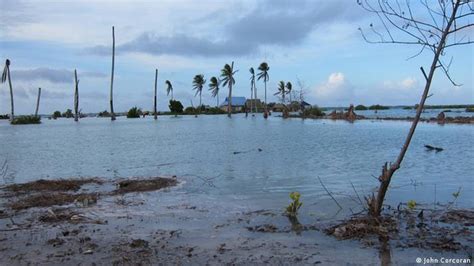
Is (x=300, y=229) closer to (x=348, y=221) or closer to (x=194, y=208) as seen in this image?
(x=348, y=221)

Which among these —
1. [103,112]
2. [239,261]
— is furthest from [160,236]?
[103,112]

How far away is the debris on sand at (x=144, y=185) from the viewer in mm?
12633

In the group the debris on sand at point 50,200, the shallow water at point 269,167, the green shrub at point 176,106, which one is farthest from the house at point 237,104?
the debris on sand at point 50,200

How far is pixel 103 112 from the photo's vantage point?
123188mm

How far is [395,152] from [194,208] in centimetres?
1450

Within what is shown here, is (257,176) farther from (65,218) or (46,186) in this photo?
(65,218)

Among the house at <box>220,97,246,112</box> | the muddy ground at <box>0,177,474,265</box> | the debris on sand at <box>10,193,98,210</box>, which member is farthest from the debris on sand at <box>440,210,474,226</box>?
the house at <box>220,97,246,112</box>

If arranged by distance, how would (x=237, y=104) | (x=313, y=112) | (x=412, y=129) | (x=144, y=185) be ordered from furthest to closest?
(x=237, y=104)
(x=313, y=112)
(x=144, y=185)
(x=412, y=129)

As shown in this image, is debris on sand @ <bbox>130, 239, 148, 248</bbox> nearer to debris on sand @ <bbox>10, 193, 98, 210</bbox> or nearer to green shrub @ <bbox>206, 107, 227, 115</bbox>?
debris on sand @ <bbox>10, 193, 98, 210</bbox>

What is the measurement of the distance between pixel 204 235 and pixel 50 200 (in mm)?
4711

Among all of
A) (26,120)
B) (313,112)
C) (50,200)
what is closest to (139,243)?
(50,200)

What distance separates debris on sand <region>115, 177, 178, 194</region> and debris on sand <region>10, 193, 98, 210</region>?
1.29m

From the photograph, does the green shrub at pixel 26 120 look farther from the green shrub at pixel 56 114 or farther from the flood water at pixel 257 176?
the flood water at pixel 257 176

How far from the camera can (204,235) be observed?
8.01 meters
